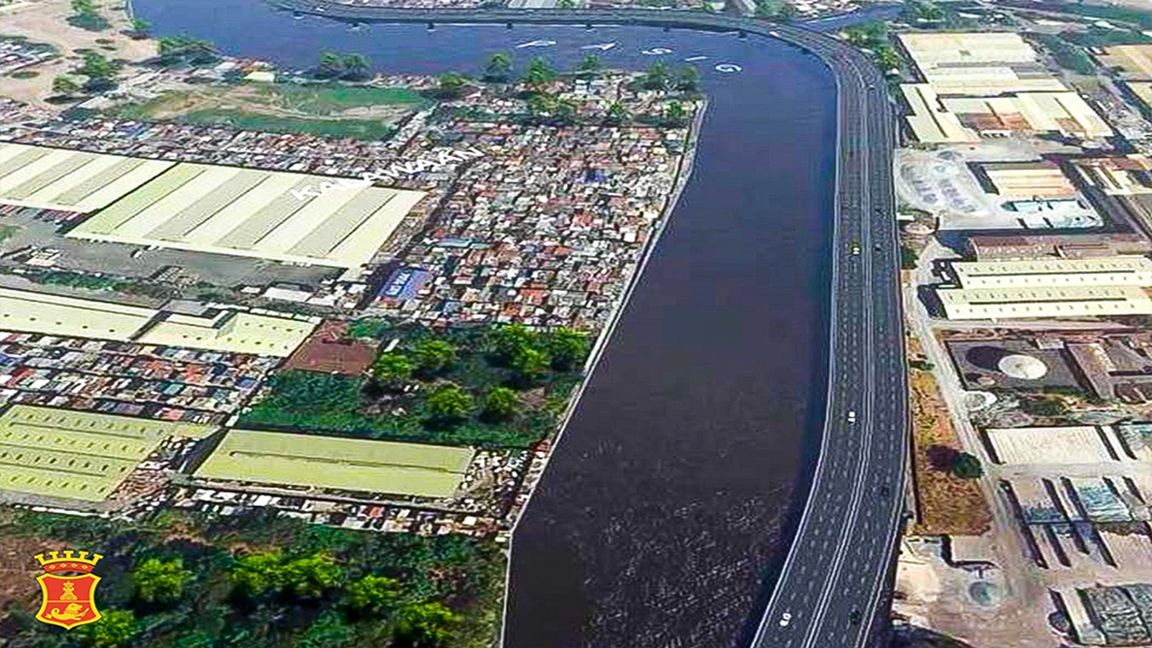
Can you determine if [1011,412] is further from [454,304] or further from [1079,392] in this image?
[454,304]

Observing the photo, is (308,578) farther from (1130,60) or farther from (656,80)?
(1130,60)

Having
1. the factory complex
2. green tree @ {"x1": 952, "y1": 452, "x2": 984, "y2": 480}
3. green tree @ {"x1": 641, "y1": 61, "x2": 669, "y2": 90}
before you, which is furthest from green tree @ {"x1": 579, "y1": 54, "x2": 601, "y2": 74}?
green tree @ {"x1": 952, "y1": 452, "x2": 984, "y2": 480}

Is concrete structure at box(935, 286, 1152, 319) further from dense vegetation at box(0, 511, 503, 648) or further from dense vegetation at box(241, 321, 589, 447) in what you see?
dense vegetation at box(0, 511, 503, 648)

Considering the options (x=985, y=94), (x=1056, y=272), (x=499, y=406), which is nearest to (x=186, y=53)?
(x=499, y=406)

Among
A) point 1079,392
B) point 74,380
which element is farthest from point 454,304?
point 1079,392

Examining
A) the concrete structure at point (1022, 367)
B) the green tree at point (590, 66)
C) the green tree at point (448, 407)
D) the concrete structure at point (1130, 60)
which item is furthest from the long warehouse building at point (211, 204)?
the concrete structure at point (1130, 60)

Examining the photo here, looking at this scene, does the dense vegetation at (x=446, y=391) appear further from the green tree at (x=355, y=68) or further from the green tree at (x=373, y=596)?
the green tree at (x=355, y=68)
